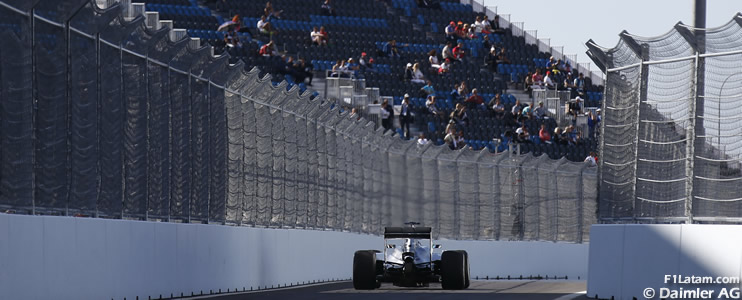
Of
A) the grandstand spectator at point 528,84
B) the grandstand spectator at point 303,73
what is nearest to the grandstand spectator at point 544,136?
the grandstand spectator at point 528,84

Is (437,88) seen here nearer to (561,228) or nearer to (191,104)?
(561,228)

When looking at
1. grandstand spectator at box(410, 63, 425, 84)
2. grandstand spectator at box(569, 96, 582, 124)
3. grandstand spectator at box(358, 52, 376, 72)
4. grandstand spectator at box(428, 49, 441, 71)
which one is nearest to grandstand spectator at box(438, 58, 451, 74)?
grandstand spectator at box(428, 49, 441, 71)

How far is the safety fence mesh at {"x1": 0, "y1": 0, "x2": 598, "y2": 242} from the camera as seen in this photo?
13.9m

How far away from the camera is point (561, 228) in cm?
3353

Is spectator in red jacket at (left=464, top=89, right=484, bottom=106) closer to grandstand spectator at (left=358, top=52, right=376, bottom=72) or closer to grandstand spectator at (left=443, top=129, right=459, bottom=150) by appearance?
grandstand spectator at (left=358, top=52, right=376, bottom=72)

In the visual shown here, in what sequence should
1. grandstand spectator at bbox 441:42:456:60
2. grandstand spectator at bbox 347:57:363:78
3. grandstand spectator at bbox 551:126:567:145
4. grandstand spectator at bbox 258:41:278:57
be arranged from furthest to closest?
grandstand spectator at bbox 441:42:456:60 → grandstand spectator at bbox 347:57:363:78 → grandstand spectator at bbox 258:41:278:57 → grandstand spectator at bbox 551:126:567:145

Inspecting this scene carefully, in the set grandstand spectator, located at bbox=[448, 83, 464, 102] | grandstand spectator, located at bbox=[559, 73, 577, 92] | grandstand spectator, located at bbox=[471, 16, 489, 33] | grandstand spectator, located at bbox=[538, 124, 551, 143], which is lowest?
grandstand spectator, located at bbox=[538, 124, 551, 143]

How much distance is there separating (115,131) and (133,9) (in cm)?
222

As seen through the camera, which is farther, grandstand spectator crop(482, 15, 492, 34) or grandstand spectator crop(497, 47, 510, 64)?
grandstand spectator crop(482, 15, 492, 34)

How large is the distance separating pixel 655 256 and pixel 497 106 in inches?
1140

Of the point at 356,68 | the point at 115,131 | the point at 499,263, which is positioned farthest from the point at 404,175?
the point at 115,131

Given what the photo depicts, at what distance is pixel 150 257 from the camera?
16.7 meters

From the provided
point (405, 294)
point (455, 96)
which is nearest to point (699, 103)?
point (405, 294)

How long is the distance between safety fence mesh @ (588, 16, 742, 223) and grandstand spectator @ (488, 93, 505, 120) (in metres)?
26.3
